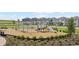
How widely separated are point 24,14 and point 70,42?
545 millimetres

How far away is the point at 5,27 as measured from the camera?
13.1 ft

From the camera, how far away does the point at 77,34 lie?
4.03 m

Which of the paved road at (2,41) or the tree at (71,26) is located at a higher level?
the tree at (71,26)

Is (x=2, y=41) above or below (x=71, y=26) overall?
below

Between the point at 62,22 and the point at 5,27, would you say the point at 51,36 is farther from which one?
the point at 5,27

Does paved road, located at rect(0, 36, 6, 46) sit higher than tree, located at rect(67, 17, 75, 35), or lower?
lower
